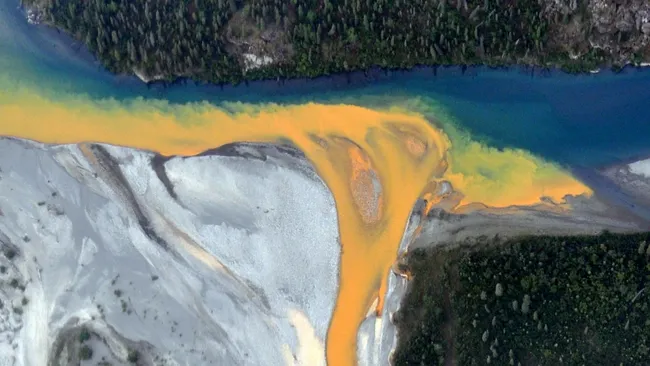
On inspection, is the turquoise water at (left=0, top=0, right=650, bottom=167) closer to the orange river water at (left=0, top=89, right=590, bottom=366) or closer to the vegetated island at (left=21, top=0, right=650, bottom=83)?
the vegetated island at (left=21, top=0, right=650, bottom=83)

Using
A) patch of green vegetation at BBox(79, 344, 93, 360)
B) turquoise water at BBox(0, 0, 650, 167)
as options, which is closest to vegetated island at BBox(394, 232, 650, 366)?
turquoise water at BBox(0, 0, 650, 167)

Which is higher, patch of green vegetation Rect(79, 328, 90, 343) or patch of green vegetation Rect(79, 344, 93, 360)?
patch of green vegetation Rect(79, 328, 90, 343)

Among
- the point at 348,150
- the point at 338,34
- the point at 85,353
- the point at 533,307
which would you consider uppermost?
the point at 338,34

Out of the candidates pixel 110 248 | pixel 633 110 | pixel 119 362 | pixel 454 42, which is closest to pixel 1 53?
pixel 110 248

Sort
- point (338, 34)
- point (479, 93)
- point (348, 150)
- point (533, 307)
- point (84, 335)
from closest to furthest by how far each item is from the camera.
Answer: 1. point (533, 307)
2. point (84, 335)
3. point (338, 34)
4. point (348, 150)
5. point (479, 93)

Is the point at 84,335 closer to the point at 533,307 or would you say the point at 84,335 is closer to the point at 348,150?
the point at 348,150

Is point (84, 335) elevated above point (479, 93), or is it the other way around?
point (479, 93)

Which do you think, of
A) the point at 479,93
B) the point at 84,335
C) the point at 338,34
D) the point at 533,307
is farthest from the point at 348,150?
the point at 84,335
